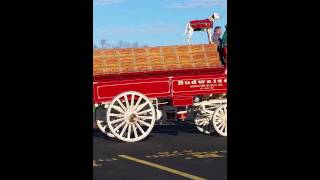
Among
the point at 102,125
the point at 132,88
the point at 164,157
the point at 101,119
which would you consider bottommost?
the point at 164,157

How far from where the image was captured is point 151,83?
12.5 meters

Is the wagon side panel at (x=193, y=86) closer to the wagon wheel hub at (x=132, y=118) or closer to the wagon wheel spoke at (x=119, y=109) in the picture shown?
the wagon wheel hub at (x=132, y=118)

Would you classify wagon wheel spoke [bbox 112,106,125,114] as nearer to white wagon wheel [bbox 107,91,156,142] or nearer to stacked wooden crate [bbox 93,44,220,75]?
white wagon wheel [bbox 107,91,156,142]

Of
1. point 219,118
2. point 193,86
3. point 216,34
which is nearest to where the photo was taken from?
point 219,118

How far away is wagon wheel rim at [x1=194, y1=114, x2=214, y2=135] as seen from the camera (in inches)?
526

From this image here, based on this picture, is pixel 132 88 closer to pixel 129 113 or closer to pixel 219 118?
pixel 129 113

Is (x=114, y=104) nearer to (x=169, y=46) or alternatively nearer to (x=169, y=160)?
(x=169, y=46)

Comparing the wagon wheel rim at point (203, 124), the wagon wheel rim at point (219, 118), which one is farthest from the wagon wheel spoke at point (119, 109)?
the wagon wheel rim at point (203, 124)

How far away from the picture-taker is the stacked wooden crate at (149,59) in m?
12.3

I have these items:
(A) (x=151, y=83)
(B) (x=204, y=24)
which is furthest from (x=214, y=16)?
(A) (x=151, y=83)

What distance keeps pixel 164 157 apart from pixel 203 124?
3.94 meters

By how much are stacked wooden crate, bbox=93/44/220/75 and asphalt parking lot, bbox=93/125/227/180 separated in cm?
176

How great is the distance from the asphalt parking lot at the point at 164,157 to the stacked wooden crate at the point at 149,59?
5.78ft
